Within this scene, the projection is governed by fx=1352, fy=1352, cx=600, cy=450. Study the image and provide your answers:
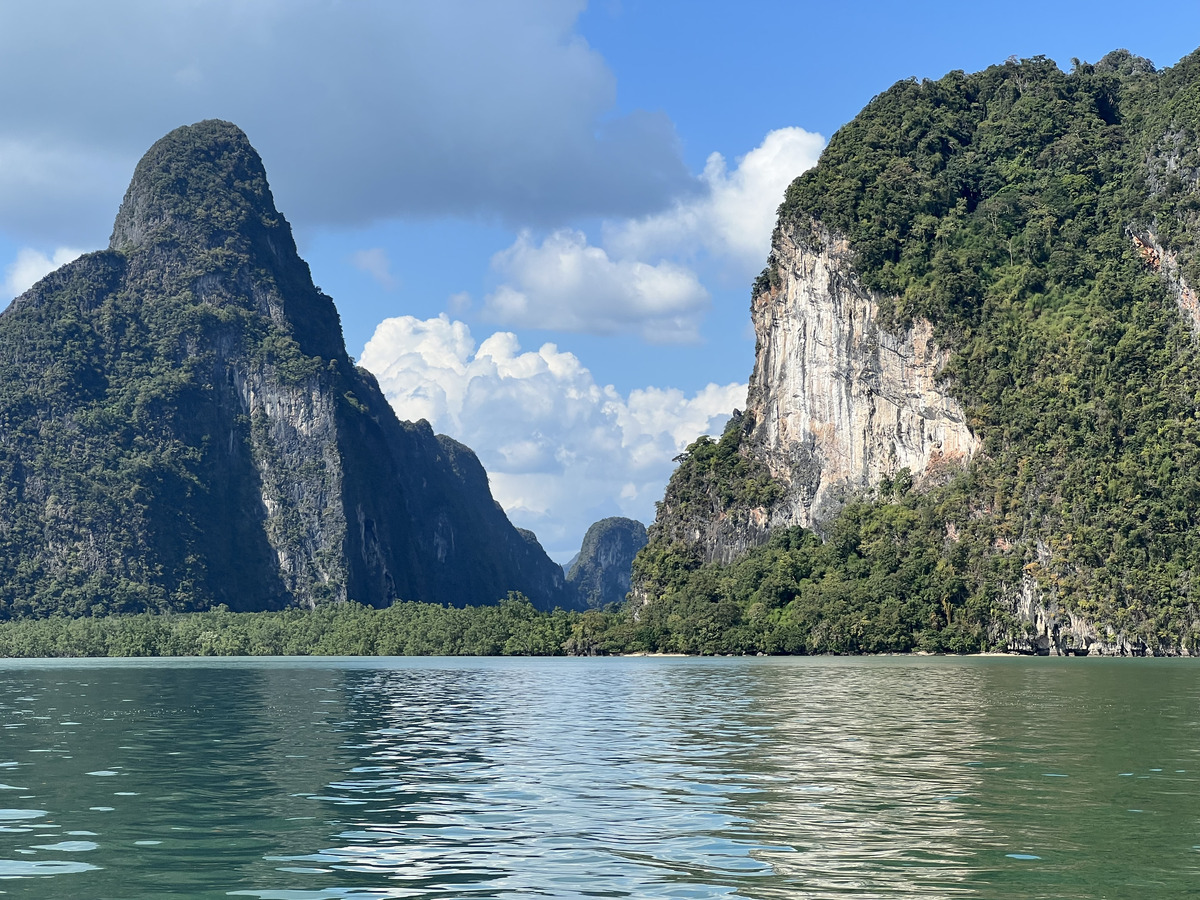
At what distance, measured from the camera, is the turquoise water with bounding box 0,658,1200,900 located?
45.0 feet

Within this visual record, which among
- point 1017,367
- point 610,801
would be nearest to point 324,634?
point 1017,367

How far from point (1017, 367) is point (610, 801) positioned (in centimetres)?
10645

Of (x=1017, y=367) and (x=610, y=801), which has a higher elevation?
(x=1017, y=367)

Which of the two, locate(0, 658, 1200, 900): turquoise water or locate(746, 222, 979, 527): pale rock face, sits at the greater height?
locate(746, 222, 979, 527): pale rock face

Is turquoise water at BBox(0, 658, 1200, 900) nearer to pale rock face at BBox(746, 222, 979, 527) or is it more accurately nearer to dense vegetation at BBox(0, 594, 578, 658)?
dense vegetation at BBox(0, 594, 578, 658)

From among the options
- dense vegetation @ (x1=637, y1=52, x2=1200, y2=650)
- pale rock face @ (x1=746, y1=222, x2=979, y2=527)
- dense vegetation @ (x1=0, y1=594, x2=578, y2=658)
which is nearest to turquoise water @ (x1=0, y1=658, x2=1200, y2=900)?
dense vegetation @ (x1=637, y1=52, x2=1200, y2=650)

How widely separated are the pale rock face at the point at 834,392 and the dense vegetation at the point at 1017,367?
2.63 m

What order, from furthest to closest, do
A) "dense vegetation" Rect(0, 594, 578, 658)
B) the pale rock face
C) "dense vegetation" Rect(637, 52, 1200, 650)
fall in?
the pale rock face → "dense vegetation" Rect(0, 594, 578, 658) → "dense vegetation" Rect(637, 52, 1200, 650)

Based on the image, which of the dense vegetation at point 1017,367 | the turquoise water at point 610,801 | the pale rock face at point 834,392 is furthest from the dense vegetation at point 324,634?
the turquoise water at point 610,801

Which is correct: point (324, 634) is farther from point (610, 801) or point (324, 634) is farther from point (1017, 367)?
point (610, 801)

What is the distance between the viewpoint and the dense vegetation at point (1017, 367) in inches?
4090

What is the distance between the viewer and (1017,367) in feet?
389

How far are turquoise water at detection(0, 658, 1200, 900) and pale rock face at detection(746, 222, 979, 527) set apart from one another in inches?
3430

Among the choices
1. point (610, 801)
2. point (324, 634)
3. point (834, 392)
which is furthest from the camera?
point (324, 634)
